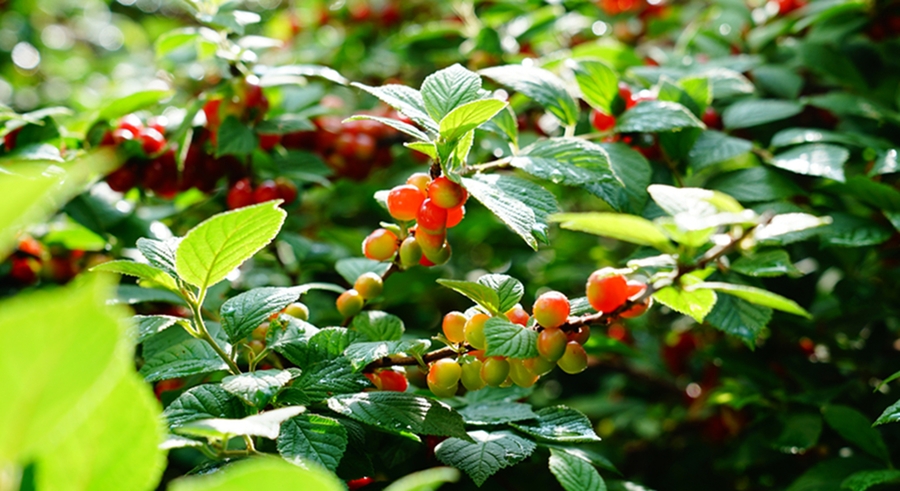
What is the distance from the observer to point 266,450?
31.8 inches

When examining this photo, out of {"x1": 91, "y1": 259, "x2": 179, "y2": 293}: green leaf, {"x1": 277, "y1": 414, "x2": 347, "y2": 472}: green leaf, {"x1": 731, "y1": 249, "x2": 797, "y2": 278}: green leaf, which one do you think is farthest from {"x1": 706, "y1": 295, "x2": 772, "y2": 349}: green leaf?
{"x1": 91, "y1": 259, "x2": 179, "y2": 293}: green leaf

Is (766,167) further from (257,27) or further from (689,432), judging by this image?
(257,27)

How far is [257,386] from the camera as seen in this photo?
0.65 metres

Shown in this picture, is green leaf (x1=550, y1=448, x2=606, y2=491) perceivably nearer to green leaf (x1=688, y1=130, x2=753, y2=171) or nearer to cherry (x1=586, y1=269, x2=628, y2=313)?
cherry (x1=586, y1=269, x2=628, y2=313)

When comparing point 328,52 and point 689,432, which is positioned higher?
point 328,52

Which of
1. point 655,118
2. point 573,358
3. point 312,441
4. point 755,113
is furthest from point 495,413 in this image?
point 755,113

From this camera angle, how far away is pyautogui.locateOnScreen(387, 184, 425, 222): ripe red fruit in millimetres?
826

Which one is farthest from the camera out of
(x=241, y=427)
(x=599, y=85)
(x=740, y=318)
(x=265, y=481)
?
(x=599, y=85)

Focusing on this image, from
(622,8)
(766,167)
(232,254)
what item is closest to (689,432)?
(766,167)

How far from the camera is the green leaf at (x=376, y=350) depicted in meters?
0.73

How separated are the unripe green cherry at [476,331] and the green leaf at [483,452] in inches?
5.1

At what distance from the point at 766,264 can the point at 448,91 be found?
0.49m

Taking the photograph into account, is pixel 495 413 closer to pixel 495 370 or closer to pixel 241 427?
pixel 495 370

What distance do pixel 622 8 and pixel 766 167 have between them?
113 cm
